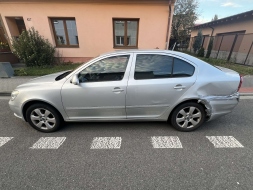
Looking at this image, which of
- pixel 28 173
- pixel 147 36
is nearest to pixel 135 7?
pixel 147 36

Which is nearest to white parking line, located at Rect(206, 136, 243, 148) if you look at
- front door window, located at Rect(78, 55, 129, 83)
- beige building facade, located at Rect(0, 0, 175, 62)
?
front door window, located at Rect(78, 55, 129, 83)

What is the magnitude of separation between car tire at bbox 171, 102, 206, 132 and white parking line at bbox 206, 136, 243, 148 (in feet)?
1.17

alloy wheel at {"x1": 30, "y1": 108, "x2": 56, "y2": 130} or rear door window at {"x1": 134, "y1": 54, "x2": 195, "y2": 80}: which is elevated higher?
rear door window at {"x1": 134, "y1": 54, "x2": 195, "y2": 80}

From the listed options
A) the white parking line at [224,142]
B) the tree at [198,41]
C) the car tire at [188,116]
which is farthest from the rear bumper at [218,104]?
the tree at [198,41]

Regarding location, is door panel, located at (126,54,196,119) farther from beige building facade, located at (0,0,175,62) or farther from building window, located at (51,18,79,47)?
building window, located at (51,18,79,47)

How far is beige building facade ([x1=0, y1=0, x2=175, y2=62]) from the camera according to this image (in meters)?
7.52

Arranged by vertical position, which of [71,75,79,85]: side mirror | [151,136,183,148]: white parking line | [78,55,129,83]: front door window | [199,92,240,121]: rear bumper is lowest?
[151,136,183,148]: white parking line

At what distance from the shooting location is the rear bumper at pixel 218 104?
266 cm

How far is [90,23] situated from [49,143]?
7.34 meters

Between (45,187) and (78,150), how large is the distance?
27.3 inches

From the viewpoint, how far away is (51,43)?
8242mm

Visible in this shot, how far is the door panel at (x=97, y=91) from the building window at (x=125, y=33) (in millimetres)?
6466

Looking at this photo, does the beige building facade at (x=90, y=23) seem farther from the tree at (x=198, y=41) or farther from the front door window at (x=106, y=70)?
the tree at (x=198, y=41)

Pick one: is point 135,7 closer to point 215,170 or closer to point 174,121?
point 174,121
